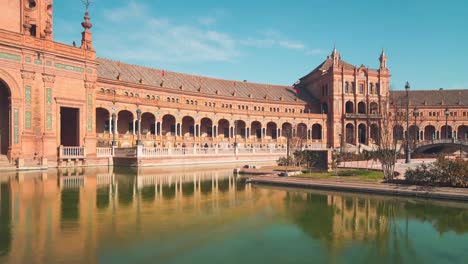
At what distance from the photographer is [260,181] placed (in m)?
23.2

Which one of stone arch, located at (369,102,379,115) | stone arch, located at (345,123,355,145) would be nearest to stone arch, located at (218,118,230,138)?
stone arch, located at (345,123,355,145)

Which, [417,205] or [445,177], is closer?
[417,205]

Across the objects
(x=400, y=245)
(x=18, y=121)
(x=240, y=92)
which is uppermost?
(x=240, y=92)

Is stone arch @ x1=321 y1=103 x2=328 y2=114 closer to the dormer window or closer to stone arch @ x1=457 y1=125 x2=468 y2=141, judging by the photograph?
stone arch @ x1=457 y1=125 x2=468 y2=141

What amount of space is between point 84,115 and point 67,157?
232 inches

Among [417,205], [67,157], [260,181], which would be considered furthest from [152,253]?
[67,157]

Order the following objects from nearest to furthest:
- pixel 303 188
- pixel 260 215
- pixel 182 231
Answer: pixel 182 231 < pixel 260 215 < pixel 303 188

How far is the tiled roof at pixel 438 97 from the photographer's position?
89.1m

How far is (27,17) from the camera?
41094 mm

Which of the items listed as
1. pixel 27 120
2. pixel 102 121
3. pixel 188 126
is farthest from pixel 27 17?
pixel 188 126

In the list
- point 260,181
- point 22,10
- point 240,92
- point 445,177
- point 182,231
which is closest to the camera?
point 182,231

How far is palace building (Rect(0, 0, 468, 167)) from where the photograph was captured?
120 ft

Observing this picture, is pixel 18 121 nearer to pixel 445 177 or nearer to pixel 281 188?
pixel 281 188

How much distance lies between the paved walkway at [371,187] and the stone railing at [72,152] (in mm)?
22952
